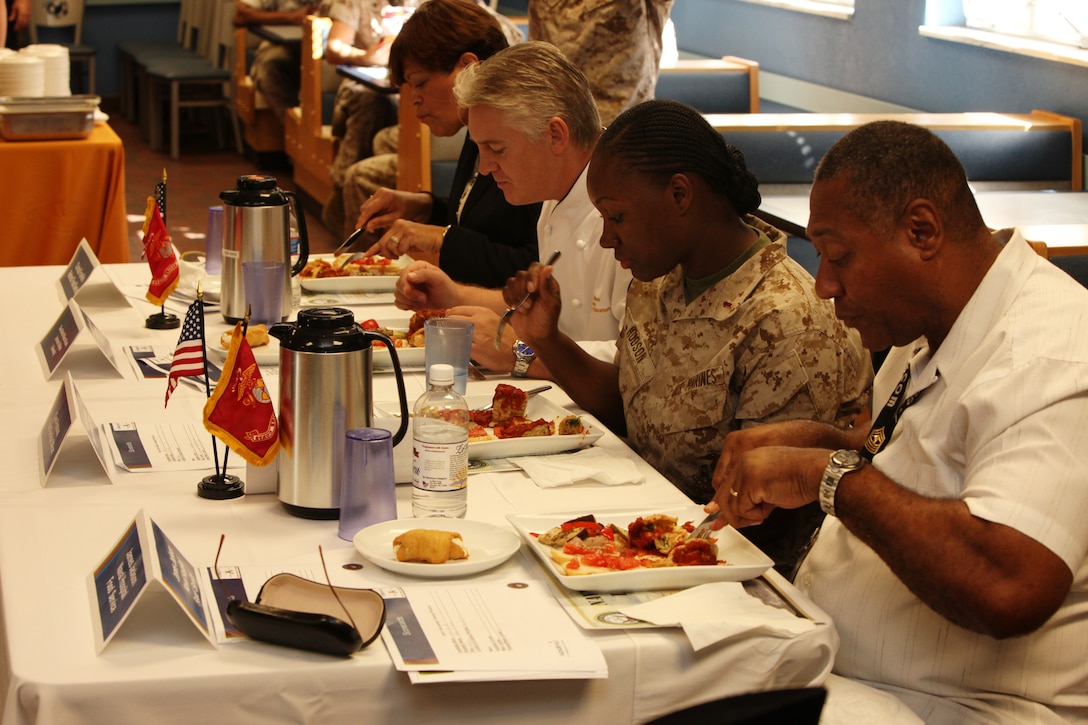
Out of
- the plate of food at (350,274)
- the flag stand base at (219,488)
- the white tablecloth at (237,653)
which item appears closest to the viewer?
the white tablecloth at (237,653)

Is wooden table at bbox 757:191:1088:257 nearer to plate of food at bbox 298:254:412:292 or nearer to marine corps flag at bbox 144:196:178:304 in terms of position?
plate of food at bbox 298:254:412:292

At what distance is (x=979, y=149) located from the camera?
416cm

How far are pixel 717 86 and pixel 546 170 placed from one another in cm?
336

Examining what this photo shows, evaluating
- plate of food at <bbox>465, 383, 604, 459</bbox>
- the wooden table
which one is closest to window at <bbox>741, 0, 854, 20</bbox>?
the wooden table

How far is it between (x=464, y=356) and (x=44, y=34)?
32.5 ft

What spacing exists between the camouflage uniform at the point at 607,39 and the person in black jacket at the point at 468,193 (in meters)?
0.66

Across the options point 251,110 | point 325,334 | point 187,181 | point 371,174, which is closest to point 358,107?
point 371,174

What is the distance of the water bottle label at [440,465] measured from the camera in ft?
5.26

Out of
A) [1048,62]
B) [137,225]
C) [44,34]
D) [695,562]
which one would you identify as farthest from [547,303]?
[44,34]

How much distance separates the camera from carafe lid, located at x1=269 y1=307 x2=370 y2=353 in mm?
1609

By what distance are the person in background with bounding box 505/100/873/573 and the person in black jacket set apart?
0.90m

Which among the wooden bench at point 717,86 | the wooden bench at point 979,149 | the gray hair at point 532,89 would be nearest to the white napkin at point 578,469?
the gray hair at point 532,89

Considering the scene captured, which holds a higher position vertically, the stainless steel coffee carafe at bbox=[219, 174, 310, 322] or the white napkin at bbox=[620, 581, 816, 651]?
the stainless steel coffee carafe at bbox=[219, 174, 310, 322]

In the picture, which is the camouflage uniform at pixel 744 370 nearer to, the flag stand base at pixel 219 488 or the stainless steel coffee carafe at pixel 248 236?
the flag stand base at pixel 219 488
